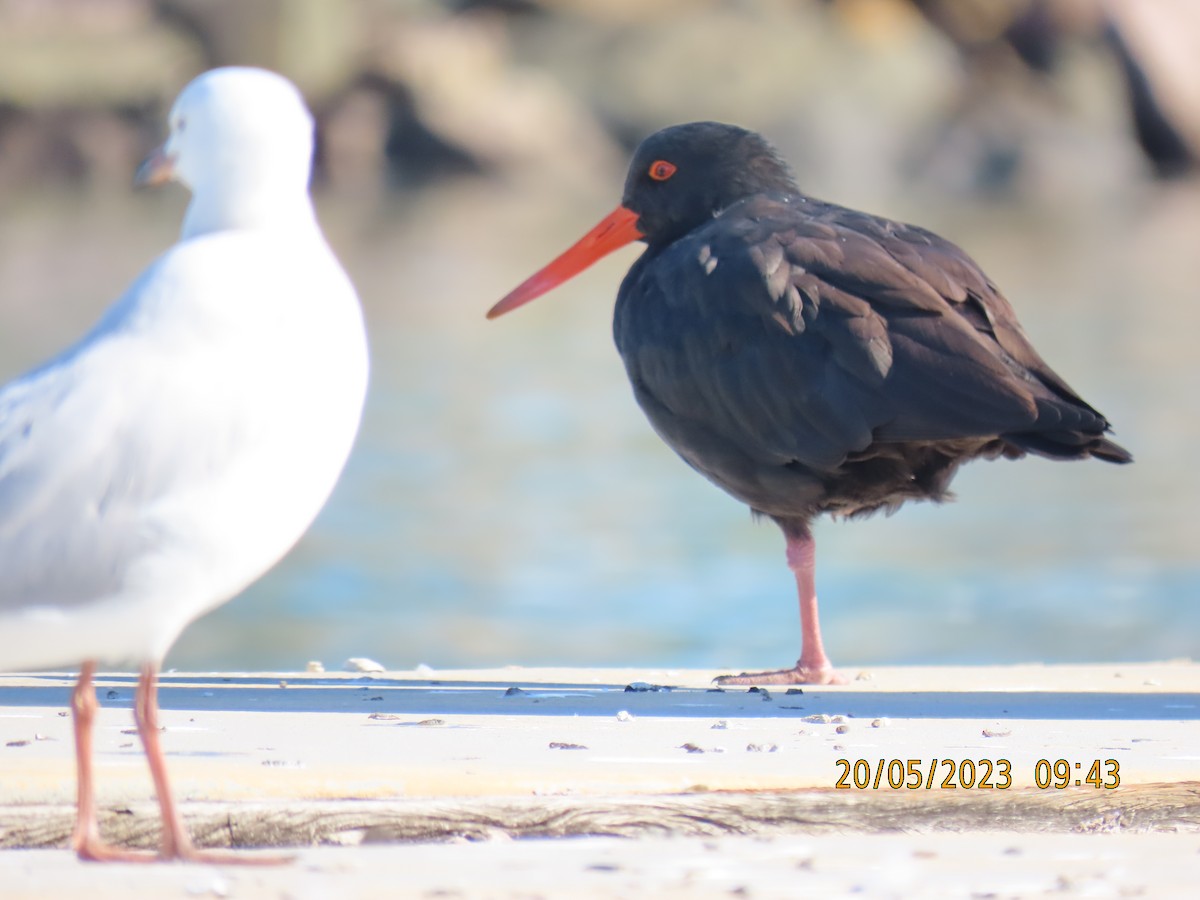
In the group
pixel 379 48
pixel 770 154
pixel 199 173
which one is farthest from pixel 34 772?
pixel 379 48

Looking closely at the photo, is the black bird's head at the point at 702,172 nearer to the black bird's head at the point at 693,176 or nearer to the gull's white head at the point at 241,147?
the black bird's head at the point at 693,176

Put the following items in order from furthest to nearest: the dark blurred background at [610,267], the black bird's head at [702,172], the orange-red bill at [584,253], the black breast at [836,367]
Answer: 1. the dark blurred background at [610,267]
2. the orange-red bill at [584,253]
3. the black bird's head at [702,172]
4. the black breast at [836,367]

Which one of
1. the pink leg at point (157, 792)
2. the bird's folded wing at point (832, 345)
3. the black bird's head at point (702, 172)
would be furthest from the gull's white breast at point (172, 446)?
the black bird's head at point (702, 172)

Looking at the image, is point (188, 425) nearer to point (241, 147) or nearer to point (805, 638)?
point (241, 147)

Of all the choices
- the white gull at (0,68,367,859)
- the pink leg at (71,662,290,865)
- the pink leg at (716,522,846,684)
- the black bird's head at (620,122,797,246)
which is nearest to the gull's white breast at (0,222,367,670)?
the white gull at (0,68,367,859)

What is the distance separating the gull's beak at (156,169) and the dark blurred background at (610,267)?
19.5ft

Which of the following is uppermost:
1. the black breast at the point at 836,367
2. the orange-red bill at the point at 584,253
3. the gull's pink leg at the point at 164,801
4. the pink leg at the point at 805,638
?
the orange-red bill at the point at 584,253

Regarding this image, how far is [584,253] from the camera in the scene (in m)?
6.41

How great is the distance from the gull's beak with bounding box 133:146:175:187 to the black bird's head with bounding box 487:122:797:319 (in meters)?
2.41

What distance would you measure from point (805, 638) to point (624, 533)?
7501 millimetres

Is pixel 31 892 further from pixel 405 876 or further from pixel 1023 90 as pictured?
pixel 1023 90

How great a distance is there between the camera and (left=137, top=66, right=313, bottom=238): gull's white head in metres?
3.34

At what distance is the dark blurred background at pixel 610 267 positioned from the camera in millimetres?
10883

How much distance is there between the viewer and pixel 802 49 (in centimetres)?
4231
